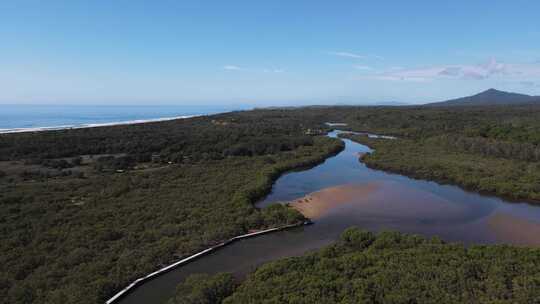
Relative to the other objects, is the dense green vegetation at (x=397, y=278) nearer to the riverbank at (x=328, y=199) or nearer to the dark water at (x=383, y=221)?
the dark water at (x=383, y=221)

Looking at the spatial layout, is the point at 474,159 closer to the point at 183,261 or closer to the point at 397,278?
the point at 397,278

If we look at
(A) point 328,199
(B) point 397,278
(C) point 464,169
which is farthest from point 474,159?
(B) point 397,278

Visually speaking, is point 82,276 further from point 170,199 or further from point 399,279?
point 399,279

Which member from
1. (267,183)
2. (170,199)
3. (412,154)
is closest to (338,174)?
(267,183)

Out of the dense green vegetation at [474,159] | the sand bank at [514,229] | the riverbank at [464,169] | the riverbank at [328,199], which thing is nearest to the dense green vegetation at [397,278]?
the sand bank at [514,229]

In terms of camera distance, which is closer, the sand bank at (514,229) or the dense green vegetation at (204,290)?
the dense green vegetation at (204,290)
